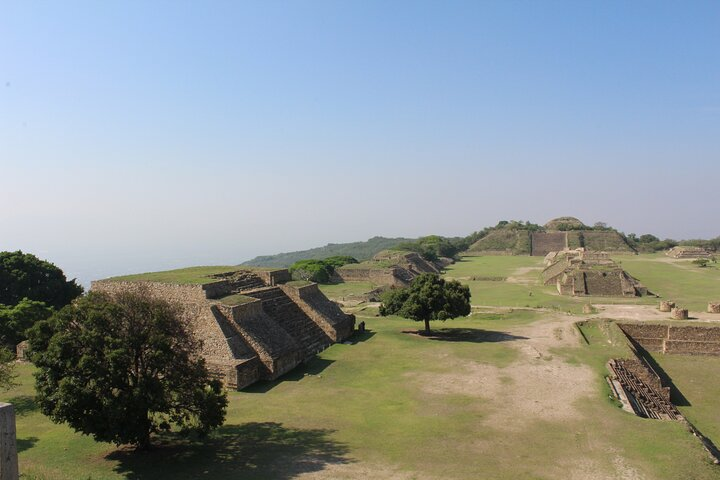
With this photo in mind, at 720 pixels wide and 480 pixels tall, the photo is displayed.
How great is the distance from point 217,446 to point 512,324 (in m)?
22.4

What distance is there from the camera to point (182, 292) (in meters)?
21.9

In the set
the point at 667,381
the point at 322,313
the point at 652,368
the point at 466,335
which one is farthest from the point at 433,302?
the point at 667,381

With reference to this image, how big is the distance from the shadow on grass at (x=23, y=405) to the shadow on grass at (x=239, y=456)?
548cm

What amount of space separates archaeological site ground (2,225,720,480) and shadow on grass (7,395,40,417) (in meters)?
0.09

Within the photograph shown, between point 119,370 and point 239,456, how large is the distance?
3.91 m

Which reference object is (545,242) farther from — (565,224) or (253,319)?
(253,319)

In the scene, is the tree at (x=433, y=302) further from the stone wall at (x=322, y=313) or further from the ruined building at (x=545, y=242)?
the ruined building at (x=545, y=242)

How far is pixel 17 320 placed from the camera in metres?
24.6

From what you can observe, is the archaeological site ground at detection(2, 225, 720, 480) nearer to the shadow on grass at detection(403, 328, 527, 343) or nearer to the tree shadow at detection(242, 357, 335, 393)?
the tree shadow at detection(242, 357, 335, 393)

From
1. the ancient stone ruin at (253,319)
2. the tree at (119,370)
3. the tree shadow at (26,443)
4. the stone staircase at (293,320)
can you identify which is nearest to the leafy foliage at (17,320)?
the ancient stone ruin at (253,319)

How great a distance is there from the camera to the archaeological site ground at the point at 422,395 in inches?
500

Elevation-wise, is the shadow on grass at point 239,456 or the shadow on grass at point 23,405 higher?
the shadow on grass at point 23,405

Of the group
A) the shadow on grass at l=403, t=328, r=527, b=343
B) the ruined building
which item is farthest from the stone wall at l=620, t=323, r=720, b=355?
the ruined building

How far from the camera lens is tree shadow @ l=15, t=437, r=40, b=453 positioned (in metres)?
13.7
